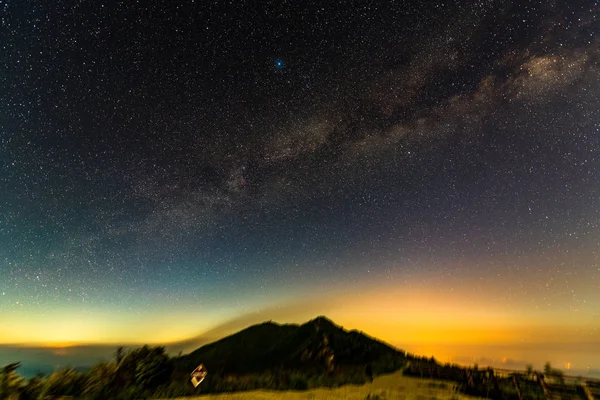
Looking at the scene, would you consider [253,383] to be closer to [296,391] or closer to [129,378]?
[296,391]

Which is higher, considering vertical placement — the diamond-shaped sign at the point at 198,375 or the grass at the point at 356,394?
the diamond-shaped sign at the point at 198,375

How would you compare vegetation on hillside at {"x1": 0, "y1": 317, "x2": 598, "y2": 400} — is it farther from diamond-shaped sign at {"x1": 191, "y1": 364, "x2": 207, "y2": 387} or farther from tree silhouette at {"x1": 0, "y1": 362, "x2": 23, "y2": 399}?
diamond-shaped sign at {"x1": 191, "y1": 364, "x2": 207, "y2": 387}

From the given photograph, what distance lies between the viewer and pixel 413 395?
16750 mm

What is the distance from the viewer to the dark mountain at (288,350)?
4909 cm

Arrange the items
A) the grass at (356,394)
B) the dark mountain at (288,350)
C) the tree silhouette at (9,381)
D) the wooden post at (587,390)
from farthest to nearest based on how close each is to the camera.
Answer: the dark mountain at (288,350), the wooden post at (587,390), the grass at (356,394), the tree silhouette at (9,381)

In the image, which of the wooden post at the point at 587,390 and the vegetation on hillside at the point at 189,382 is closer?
the vegetation on hillside at the point at 189,382

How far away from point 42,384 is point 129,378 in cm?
366

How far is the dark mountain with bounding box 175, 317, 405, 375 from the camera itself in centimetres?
4909

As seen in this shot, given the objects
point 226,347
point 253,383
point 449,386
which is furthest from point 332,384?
point 226,347

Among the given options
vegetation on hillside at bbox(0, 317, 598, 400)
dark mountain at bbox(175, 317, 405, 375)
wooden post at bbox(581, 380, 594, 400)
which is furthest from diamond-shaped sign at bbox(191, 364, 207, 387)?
dark mountain at bbox(175, 317, 405, 375)

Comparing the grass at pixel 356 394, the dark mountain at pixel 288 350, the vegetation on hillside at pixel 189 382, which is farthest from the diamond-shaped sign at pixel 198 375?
the dark mountain at pixel 288 350

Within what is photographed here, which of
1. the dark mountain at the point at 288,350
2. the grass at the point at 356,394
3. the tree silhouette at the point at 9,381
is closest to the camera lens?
the tree silhouette at the point at 9,381

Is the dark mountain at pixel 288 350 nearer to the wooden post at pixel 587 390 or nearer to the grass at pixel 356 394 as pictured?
the grass at pixel 356 394

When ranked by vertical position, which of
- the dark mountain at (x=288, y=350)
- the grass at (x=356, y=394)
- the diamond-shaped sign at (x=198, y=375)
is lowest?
the grass at (x=356, y=394)
